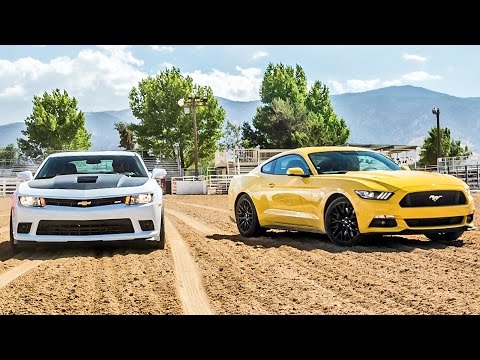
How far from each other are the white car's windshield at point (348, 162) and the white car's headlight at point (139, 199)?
207 centimetres

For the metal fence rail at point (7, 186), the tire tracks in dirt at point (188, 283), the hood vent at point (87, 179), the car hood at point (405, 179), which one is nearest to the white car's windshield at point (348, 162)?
the car hood at point (405, 179)

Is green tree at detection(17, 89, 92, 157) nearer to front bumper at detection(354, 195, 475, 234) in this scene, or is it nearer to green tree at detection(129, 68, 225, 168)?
green tree at detection(129, 68, 225, 168)

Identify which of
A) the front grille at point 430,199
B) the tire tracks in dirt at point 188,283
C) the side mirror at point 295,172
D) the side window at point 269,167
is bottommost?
the tire tracks in dirt at point 188,283

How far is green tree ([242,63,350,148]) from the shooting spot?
45750 millimetres

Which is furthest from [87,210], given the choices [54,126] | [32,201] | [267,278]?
[54,126]

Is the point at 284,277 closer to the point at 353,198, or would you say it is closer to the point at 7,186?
the point at 353,198

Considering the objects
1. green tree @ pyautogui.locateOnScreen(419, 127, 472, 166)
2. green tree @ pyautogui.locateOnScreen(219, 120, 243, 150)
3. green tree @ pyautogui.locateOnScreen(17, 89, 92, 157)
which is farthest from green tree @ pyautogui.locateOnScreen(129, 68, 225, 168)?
green tree @ pyautogui.locateOnScreen(419, 127, 472, 166)

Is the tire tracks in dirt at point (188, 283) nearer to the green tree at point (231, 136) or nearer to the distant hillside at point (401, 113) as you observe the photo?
the distant hillside at point (401, 113)

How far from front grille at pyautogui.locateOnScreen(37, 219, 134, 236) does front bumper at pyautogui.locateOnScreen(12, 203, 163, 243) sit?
0.04m

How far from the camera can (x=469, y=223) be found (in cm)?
805

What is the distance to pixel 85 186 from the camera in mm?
7578

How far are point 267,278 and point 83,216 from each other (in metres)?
2.21

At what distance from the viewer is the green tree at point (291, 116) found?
45750 millimetres
